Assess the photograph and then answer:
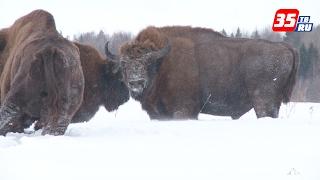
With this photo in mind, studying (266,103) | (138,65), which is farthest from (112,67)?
(266,103)

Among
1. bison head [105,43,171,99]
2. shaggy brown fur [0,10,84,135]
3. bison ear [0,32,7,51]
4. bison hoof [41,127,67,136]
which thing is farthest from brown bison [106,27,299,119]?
bison hoof [41,127,67,136]

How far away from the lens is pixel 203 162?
516 centimetres

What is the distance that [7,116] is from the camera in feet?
25.0

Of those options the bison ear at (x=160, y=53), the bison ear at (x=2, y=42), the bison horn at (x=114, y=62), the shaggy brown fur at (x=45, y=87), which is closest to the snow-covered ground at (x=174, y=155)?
the shaggy brown fur at (x=45, y=87)

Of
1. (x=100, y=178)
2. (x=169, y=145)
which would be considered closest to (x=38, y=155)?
(x=100, y=178)

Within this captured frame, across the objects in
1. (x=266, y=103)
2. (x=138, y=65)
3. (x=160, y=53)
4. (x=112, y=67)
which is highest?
(x=160, y=53)

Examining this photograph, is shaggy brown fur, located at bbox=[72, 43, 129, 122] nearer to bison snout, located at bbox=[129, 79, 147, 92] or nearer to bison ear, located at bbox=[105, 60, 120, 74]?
bison ear, located at bbox=[105, 60, 120, 74]

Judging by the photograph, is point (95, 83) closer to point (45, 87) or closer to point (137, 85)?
point (137, 85)

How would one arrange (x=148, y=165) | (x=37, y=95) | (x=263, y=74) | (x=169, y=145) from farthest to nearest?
1. (x=263, y=74)
2. (x=37, y=95)
3. (x=169, y=145)
4. (x=148, y=165)

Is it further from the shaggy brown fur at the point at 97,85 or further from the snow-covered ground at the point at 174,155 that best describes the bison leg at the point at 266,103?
the snow-covered ground at the point at 174,155

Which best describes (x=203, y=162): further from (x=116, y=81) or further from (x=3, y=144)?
(x=116, y=81)

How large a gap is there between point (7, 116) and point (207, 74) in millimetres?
4581

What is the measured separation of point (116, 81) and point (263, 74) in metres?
2.85

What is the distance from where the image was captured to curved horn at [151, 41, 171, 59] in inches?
413
